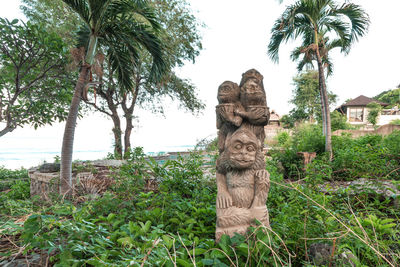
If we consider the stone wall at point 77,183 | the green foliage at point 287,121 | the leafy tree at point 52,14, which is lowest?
the stone wall at point 77,183

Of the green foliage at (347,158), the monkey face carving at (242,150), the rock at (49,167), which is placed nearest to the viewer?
the monkey face carving at (242,150)

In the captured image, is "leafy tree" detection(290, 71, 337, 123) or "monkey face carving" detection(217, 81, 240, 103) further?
"leafy tree" detection(290, 71, 337, 123)

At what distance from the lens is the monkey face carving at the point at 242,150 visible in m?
1.95

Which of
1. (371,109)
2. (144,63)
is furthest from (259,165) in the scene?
(371,109)

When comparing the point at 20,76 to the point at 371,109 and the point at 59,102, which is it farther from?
the point at 371,109

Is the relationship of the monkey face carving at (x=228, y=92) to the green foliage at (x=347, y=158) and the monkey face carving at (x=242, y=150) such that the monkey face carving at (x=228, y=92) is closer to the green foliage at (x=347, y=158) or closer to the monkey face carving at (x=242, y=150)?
the monkey face carving at (x=242, y=150)

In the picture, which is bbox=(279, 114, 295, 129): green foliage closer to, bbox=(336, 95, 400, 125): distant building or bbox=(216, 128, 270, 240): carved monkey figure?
bbox=(336, 95, 400, 125): distant building

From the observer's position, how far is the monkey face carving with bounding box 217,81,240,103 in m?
2.10

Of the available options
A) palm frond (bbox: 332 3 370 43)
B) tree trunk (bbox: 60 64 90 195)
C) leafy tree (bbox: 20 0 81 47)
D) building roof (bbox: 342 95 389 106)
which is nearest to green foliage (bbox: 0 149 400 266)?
tree trunk (bbox: 60 64 90 195)

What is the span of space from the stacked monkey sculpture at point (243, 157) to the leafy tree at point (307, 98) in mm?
20908

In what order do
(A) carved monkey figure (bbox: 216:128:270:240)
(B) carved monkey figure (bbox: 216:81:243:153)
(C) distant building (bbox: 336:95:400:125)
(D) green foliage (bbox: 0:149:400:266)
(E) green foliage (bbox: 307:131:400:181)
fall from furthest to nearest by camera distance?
(C) distant building (bbox: 336:95:400:125), (E) green foliage (bbox: 307:131:400:181), (B) carved monkey figure (bbox: 216:81:243:153), (A) carved monkey figure (bbox: 216:128:270:240), (D) green foliage (bbox: 0:149:400:266)

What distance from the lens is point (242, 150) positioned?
196 centimetres

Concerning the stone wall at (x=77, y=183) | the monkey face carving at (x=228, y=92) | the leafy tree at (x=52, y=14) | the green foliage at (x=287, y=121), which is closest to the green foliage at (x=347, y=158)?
the monkey face carving at (x=228, y=92)

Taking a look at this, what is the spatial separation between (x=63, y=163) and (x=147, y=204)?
2329 mm
